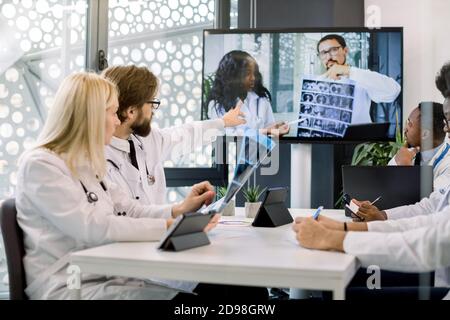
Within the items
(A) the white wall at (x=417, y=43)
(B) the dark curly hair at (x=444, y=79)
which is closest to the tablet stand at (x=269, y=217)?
(B) the dark curly hair at (x=444, y=79)

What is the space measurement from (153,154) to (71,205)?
3.76ft

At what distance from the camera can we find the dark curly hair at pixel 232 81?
11.6 feet

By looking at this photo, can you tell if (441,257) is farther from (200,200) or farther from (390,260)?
(200,200)

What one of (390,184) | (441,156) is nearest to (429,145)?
(441,156)

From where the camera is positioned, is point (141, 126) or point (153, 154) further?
point (153, 154)

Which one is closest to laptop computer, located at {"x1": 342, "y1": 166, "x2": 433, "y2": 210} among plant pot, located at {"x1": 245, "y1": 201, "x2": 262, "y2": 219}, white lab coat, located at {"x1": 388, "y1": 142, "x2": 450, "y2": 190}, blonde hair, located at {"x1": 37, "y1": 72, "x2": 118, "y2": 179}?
white lab coat, located at {"x1": 388, "y1": 142, "x2": 450, "y2": 190}

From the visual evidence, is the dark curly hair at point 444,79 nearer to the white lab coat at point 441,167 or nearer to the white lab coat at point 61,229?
the white lab coat at point 441,167

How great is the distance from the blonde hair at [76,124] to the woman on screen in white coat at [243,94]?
1845 mm

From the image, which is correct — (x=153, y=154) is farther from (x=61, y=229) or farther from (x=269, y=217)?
(x=61, y=229)

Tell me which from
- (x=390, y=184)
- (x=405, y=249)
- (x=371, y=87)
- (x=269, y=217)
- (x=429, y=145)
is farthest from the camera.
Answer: (x=371, y=87)

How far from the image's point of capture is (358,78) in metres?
3.44
